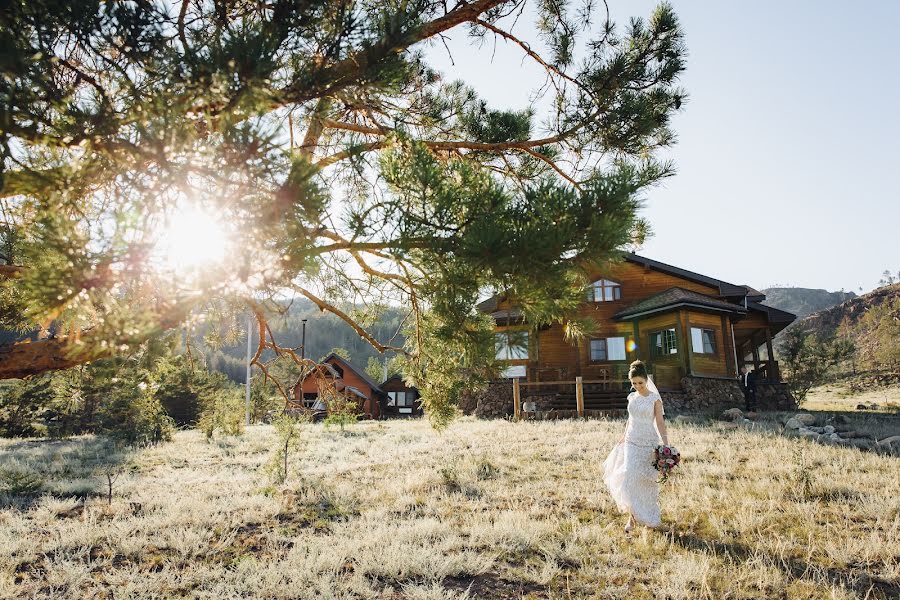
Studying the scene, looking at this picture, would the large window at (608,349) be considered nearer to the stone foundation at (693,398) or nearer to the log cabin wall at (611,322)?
the log cabin wall at (611,322)

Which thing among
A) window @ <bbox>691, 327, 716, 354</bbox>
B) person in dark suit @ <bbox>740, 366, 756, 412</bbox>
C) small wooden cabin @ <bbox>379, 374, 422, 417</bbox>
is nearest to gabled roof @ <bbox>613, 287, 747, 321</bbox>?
window @ <bbox>691, 327, 716, 354</bbox>

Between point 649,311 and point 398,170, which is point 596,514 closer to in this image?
point 398,170

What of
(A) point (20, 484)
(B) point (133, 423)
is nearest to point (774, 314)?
(B) point (133, 423)

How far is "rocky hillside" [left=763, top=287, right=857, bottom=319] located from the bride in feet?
519

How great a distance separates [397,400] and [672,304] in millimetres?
26702

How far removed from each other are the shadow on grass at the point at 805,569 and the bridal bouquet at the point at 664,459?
68cm

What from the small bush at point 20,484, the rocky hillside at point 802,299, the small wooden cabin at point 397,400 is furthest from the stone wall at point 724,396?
the rocky hillside at point 802,299

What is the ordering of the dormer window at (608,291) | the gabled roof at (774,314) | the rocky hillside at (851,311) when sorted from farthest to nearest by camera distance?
the rocky hillside at (851,311) → the dormer window at (608,291) → the gabled roof at (774,314)

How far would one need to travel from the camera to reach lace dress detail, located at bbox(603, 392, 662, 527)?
6367 mm

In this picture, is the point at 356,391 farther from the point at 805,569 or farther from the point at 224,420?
the point at 805,569

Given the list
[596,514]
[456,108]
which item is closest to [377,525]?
[596,514]

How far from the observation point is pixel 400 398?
41.8 meters

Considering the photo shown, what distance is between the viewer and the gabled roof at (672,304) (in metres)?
19.4

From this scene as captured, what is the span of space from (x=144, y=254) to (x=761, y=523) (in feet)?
23.2
